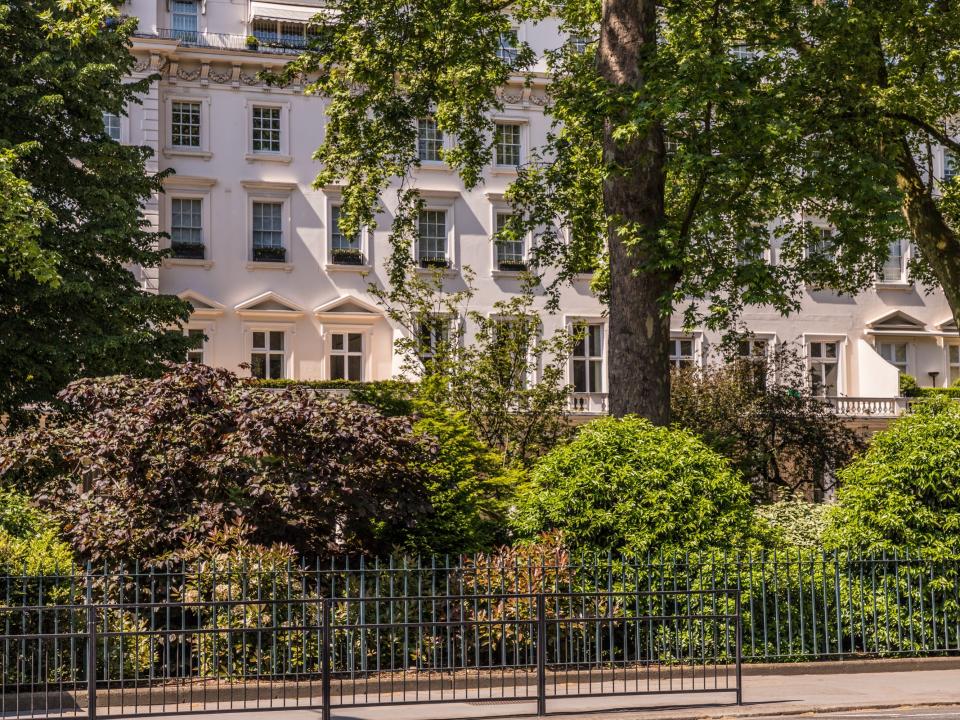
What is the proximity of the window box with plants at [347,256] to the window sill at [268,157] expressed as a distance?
11.2ft

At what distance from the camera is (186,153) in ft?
141

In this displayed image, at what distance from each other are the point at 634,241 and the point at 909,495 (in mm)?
5728

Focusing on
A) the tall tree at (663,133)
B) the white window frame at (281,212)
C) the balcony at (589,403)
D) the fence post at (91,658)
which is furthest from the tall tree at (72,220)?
the balcony at (589,403)

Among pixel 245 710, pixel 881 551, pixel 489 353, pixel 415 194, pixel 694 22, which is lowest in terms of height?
pixel 245 710

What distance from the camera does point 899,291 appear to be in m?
49.7

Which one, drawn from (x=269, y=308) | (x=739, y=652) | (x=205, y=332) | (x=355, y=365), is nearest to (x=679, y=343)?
(x=355, y=365)

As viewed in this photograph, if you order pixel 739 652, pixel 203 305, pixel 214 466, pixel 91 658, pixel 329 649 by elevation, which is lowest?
pixel 739 652

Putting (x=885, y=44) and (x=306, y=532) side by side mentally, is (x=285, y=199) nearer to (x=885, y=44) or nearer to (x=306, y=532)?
(x=885, y=44)

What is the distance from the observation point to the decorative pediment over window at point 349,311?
4340 centimetres

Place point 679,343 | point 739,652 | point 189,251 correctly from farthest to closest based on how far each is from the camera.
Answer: point 679,343
point 189,251
point 739,652

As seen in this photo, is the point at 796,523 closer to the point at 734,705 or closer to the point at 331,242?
the point at 734,705

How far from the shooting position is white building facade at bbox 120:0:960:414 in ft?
139

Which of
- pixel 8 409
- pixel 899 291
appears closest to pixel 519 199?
→ pixel 8 409

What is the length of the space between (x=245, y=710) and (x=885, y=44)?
2064cm
